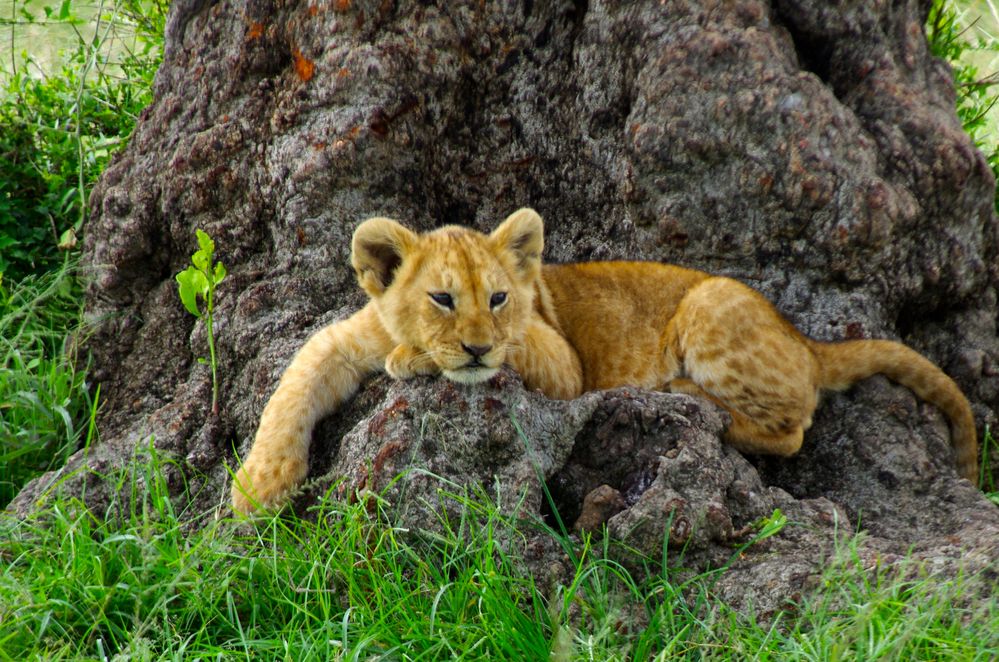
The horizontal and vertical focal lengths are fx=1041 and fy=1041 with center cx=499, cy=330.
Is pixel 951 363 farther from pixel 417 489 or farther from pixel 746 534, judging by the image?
pixel 417 489

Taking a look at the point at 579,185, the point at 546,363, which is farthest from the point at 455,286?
the point at 579,185

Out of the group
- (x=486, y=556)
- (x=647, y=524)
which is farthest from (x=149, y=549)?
(x=647, y=524)

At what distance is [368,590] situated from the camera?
3.93 meters

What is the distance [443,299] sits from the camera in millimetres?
4480

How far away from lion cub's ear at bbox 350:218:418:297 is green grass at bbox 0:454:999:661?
42.0 inches

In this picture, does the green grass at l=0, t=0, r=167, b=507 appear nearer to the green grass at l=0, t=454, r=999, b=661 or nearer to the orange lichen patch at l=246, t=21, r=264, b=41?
the green grass at l=0, t=454, r=999, b=661

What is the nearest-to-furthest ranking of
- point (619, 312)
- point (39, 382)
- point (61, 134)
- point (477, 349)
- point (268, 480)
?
point (477, 349) < point (268, 480) < point (619, 312) < point (39, 382) < point (61, 134)

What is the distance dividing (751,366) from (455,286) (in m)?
1.57

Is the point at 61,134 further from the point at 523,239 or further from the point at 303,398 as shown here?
the point at 523,239

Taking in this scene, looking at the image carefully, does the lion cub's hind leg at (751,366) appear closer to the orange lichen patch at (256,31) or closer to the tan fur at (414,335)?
the tan fur at (414,335)

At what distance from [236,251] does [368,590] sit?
2.28 metres

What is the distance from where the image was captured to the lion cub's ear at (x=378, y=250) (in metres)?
4.52

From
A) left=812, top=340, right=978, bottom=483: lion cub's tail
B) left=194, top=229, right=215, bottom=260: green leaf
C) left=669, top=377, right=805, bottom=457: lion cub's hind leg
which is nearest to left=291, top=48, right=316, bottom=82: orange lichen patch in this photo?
left=194, top=229, right=215, bottom=260: green leaf

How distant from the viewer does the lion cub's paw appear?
437cm
